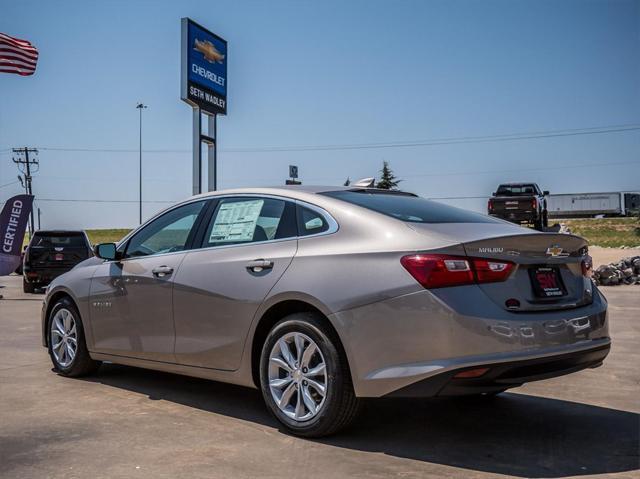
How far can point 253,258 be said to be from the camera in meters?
4.83

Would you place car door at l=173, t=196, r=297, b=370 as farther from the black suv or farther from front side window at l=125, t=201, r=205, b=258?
the black suv

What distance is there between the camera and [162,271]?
17.9 feet

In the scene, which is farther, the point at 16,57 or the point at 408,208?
the point at 16,57

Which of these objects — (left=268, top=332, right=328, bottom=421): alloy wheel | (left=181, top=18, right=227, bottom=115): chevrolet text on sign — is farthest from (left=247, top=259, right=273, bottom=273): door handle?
(left=181, top=18, right=227, bottom=115): chevrolet text on sign

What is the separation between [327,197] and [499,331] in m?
1.54

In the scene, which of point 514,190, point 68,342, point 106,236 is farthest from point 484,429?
point 106,236

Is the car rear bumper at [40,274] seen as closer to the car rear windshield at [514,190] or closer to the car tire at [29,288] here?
the car tire at [29,288]

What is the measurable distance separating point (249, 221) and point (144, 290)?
3.64 ft

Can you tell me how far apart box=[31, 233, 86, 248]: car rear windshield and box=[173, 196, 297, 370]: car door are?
529 inches

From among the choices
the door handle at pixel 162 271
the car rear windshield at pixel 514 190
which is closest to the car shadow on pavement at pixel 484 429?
the door handle at pixel 162 271

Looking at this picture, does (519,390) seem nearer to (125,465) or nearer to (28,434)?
(125,465)

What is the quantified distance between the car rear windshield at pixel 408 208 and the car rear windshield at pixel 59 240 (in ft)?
46.0

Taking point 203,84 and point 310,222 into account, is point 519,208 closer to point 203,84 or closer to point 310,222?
point 203,84

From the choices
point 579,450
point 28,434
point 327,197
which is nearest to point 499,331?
point 579,450
